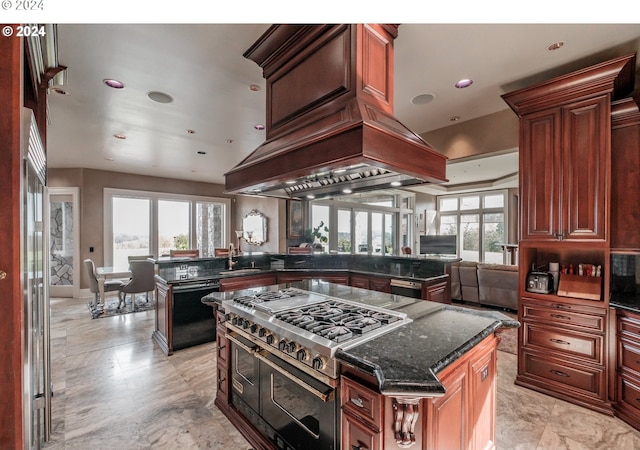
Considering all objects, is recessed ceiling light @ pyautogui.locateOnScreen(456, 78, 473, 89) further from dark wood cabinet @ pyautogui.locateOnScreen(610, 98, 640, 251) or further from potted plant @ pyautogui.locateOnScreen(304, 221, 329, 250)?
potted plant @ pyautogui.locateOnScreen(304, 221, 329, 250)

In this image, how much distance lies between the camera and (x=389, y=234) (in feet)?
32.8

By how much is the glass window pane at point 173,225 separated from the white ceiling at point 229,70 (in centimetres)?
369

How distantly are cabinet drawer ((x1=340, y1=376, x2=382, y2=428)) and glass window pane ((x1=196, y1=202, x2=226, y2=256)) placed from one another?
832 centimetres

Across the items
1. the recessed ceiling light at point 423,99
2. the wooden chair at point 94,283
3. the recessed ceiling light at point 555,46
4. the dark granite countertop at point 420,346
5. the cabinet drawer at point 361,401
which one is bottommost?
the wooden chair at point 94,283

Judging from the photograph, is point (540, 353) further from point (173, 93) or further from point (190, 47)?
point (173, 93)

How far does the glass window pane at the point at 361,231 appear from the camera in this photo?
9.05 meters

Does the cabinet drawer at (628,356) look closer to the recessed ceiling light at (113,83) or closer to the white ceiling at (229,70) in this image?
the white ceiling at (229,70)

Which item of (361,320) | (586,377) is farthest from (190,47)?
(586,377)

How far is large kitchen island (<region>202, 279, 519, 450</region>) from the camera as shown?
1204mm

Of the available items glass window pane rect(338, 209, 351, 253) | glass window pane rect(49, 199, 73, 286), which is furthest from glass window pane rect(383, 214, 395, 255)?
glass window pane rect(49, 199, 73, 286)

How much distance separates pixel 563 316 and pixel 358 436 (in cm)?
244

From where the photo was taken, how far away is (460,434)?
1.48 metres

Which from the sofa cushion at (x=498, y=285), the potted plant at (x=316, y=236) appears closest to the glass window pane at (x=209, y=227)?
the potted plant at (x=316, y=236)
